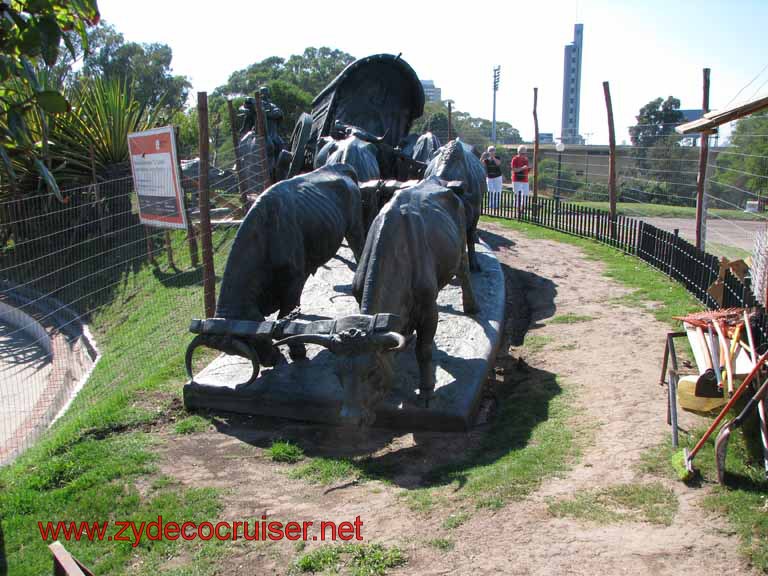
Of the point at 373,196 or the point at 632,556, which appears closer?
the point at 632,556

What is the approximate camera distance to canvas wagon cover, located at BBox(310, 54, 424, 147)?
43.4 ft

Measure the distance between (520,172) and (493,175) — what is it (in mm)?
774

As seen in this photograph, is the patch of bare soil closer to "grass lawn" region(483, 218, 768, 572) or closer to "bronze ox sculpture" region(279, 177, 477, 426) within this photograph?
"grass lawn" region(483, 218, 768, 572)

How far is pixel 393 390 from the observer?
6113 millimetres

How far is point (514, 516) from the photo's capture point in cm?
398

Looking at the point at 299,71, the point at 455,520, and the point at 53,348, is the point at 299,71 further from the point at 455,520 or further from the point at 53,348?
the point at 455,520

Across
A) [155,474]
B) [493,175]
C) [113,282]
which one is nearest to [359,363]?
[155,474]

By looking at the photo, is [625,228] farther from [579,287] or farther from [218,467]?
[218,467]

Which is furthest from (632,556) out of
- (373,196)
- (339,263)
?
(339,263)

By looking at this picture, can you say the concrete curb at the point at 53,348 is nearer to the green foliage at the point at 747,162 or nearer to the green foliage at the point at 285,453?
the green foliage at the point at 285,453

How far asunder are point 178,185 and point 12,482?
13.9 feet

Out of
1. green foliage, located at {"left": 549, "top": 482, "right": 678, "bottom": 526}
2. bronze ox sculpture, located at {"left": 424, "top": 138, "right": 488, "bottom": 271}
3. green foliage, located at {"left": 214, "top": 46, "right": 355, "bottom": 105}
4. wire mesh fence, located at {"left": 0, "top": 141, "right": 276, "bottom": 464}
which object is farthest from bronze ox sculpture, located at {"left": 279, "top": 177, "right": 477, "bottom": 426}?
green foliage, located at {"left": 214, "top": 46, "right": 355, "bottom": 105}

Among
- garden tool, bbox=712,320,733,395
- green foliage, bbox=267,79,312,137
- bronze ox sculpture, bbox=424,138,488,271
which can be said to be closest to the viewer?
garden tool, bbox=712,320,733,395

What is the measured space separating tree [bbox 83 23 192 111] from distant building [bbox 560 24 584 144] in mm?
67854
